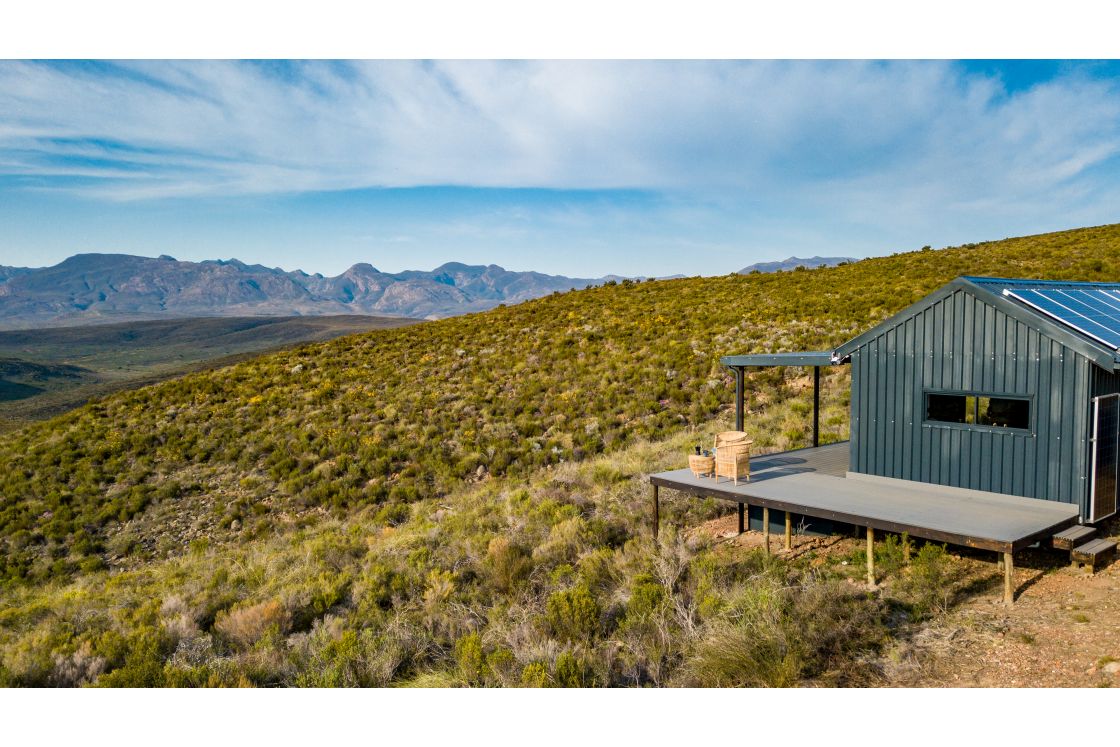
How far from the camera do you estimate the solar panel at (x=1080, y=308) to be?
875 centimetres

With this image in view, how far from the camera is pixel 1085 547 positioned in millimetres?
7918

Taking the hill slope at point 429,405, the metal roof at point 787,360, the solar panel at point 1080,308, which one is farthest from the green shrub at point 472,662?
the hill slope at point 429,405

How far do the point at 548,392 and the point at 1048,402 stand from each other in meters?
17.3

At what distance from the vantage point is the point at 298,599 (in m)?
10.1

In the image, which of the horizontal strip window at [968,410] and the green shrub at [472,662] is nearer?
the green shrub at [472,662]

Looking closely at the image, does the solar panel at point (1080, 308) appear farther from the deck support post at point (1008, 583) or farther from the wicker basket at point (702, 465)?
the wicker basket at point (702, 465)

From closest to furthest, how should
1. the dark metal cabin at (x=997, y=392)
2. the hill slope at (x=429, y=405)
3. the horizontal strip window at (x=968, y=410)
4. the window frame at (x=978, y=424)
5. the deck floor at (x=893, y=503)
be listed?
1. the deck floor at (x=893, y=503)
2. the dark metal cabin at (x=997, y=392)
3. the window frame at (x=978, y=424)
4. the horizontal strip window at (x=968, y=410)
5. the hill slope at (x=429, y=405)

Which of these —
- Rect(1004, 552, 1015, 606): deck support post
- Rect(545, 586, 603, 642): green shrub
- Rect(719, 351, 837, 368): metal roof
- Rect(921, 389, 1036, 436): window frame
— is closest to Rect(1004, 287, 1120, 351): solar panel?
Rect(921, 389, 1036, 436): window frame

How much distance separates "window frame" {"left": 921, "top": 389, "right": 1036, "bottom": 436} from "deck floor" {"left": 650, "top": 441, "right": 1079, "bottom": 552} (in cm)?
92

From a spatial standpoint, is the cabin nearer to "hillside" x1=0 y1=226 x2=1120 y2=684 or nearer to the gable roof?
the gable roof

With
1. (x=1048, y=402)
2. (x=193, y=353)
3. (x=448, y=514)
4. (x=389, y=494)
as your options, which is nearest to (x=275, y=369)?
(x=389, y=494)

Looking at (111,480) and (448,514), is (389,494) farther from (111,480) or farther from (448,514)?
(111,480)

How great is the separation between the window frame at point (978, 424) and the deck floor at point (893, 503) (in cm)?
92

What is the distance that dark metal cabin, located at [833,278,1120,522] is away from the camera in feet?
27.9
